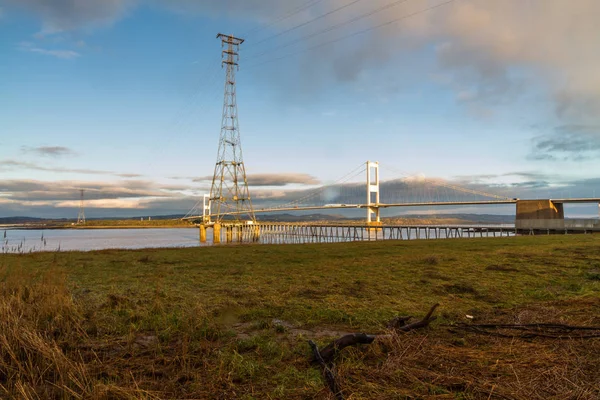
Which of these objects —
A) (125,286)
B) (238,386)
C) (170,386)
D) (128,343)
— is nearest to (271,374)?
(238,386)

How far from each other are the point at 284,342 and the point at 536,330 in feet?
9.03

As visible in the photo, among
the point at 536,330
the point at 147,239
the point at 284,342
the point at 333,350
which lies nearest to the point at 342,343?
the point at 333,350

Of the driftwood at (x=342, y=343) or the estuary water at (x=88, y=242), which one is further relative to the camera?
the estuary water at (x=88, y=242)

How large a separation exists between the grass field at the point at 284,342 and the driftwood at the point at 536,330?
0.16 metres

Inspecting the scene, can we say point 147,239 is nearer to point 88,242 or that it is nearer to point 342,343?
point 88,242

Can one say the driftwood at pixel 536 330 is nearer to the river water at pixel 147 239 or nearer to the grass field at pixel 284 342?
the grass field at pixel 284 342

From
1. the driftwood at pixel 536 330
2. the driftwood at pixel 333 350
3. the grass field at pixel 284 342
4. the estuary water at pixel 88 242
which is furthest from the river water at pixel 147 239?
the driftwood at pixel 536 330

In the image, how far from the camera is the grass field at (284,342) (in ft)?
9.44

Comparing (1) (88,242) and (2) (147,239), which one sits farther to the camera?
(2) (147,239)

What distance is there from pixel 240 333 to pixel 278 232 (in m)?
86.5

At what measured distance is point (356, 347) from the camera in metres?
3.64

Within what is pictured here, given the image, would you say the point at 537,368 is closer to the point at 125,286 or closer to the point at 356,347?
the point at 356,347

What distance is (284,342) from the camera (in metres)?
3.97

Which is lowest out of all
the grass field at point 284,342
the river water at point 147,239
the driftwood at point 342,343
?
the river water at point 147,239
